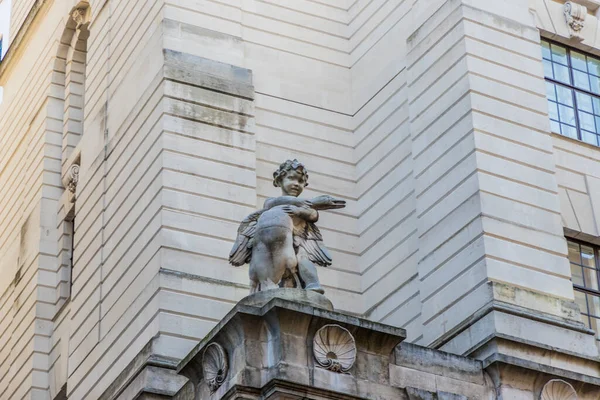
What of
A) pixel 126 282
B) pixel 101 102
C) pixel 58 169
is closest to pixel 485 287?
pixel 126 282

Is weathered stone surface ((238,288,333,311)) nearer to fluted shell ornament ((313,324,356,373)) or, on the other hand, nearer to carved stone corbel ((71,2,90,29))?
fluted shell ornament ((313,324,356,373))

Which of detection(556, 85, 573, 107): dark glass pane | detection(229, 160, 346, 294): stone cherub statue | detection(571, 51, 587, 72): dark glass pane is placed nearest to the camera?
detection(229, 160, 346, 294): stone cherub statue

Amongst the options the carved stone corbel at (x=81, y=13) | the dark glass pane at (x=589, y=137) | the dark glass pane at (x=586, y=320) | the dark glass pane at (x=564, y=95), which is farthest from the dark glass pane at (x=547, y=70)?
the carved stone corbel at (x=81, y=13)

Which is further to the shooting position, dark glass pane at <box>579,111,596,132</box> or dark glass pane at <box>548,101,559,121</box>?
dark glass pane at <box>579,111,596,132</box>

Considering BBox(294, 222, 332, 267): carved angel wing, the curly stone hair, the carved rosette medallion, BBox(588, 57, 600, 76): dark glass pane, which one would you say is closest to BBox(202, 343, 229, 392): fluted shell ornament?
BBox(294, 222, 332, 267): carved angel wing

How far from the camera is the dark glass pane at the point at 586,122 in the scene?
1260 inches

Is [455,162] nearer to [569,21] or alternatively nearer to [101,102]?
[569,21]

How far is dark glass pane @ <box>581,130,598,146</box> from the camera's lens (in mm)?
31828

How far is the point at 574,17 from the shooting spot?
3241 cm

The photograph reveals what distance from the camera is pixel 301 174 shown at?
25.7 metres

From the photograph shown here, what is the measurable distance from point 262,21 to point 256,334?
11.7 metres

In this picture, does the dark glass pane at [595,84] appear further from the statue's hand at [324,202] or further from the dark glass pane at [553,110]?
the statue's hand at [324,202]

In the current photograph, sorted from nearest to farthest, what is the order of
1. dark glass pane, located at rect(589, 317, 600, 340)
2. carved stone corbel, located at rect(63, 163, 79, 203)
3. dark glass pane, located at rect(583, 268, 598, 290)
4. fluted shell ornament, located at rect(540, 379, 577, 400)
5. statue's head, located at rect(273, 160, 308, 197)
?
statue's head, located at rect(273, 160, 308, 197) < fluted shell ornament, located at rect(540, 379, 577, 400) < dark glass pane, located at rect(589, 317, 600, 340) < dark glass pane, located at rect(583, 268, 598, 290) < carved stone corbel, located at rect(63, 163, 79, 203)

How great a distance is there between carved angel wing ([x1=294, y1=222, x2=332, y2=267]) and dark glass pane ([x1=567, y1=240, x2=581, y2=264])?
20.7ft
